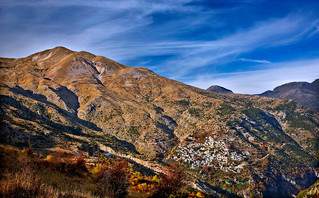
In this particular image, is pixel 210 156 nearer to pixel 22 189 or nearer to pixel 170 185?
pixel 170 185

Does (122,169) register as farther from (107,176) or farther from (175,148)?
(175,148)

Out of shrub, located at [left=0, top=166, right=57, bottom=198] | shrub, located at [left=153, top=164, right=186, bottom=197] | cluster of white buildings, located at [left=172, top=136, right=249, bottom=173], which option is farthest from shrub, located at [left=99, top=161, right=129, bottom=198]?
cluster of white buildings, located at [left=172, top=136, right=249, bottom=173]

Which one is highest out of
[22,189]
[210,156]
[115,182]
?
[22,189]

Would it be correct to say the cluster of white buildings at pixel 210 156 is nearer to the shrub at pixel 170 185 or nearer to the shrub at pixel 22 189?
the shrub at pixel 170 185

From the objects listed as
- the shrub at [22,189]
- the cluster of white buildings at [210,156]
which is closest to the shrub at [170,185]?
the shrub at [22,189]

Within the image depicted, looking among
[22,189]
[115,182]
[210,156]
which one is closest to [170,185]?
[115,182]

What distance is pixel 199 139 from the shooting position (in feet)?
612

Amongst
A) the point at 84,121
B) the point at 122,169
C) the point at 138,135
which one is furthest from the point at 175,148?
the point at 122,169

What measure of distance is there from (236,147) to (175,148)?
6400cm

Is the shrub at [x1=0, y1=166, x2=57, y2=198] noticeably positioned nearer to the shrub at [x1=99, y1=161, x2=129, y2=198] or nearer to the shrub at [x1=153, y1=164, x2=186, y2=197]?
the shrub at [x1=99, y1=161, x2=129, y2=198]

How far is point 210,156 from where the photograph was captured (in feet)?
545

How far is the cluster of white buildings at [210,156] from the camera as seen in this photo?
155625 millimetres

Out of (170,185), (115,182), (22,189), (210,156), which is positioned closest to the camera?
(22,189)

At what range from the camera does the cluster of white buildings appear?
156 meters
